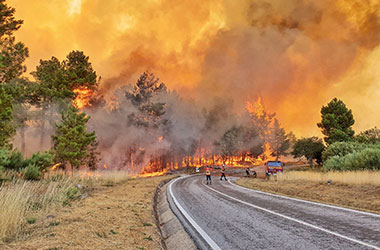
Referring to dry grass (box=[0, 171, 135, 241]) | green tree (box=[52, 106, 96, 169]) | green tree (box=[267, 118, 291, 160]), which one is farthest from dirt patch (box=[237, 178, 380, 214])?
green tree (box=[267, 118, 291, 160])

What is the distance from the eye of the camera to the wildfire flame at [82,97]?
137 ft

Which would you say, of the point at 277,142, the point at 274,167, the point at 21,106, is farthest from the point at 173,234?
the point at 277,142

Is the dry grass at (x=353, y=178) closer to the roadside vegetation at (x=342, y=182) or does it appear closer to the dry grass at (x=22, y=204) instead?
the roadside vegetation at (x=342, y=182)

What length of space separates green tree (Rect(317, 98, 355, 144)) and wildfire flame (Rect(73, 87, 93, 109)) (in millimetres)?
39239

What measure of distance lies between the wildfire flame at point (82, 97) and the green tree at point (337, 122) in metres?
39.2

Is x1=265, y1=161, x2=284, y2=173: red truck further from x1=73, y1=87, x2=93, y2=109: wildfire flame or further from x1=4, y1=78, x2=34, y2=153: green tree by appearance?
x1=73, y1=87, x2=93, y2=109: wildfire flame

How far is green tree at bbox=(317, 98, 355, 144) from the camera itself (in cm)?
3844

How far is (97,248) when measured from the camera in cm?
519

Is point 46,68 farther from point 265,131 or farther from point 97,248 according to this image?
point 265,131

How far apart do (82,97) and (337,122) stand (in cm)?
4144

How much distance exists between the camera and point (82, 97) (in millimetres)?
43375

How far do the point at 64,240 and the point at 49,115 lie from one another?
125 ft

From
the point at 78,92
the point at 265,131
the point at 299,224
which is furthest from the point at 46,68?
the point at 265,131

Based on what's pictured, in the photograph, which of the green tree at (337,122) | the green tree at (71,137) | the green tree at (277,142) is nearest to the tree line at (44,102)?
the green tree at (71,137)
